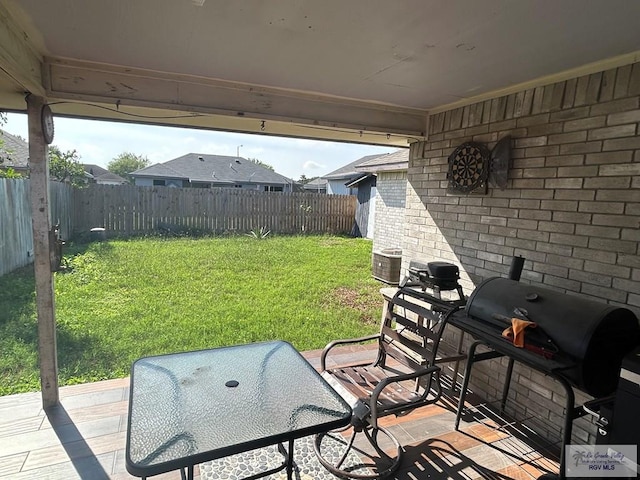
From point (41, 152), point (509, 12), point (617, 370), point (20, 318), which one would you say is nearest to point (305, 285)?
point (20, 318)

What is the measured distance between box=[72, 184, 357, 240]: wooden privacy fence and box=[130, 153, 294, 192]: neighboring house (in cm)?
1004

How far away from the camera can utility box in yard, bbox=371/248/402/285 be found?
6172 millimetres

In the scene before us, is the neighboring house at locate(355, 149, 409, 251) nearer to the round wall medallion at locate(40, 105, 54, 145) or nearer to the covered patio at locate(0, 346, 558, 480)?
the covered patio at locate(0, 346, 558, 480)

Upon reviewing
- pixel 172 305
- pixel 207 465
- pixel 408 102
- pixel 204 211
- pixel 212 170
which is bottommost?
pixel 207 465

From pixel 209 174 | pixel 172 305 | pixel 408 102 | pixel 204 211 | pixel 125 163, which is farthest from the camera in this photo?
pixel 125 163

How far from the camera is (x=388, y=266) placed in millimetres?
6199

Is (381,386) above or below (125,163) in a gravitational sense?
below

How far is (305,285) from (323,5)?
15.2ft

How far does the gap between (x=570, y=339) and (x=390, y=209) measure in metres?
7.11

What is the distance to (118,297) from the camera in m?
4.80

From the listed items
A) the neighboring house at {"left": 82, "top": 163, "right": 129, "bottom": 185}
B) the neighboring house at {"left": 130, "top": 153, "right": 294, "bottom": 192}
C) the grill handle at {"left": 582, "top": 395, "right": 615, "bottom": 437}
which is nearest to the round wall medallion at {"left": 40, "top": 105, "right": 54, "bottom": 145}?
the grill handle at {"left": 582, "top": 395, "right": 615, "bottom": 437}

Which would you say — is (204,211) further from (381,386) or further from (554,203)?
(554,203)

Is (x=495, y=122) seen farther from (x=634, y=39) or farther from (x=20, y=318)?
(x=20, y=318)

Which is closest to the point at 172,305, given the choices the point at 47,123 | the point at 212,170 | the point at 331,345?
the point at 47,123
